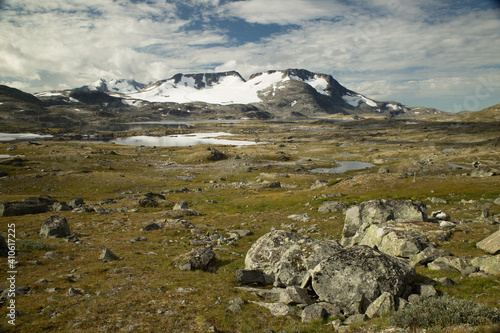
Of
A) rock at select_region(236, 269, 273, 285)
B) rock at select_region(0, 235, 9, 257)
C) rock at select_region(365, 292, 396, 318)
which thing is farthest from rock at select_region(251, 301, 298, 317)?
rock at select_region(0, 235, 9, 257)

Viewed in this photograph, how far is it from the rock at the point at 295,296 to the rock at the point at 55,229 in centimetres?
2547

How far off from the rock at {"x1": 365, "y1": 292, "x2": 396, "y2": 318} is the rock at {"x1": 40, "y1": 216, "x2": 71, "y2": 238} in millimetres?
30199

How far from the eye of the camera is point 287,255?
1953 cm

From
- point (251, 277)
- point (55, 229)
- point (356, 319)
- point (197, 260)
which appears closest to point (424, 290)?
point (356, 319)

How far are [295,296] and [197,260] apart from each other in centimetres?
959

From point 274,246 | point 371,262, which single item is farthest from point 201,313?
point 371,262

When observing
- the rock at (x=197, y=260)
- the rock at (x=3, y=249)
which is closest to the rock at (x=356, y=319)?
the rock at (x=197, y=260)

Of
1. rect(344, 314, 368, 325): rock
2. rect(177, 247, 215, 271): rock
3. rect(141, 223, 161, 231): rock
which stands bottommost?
rect(141, 223, 161, 231): rock

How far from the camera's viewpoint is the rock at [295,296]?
15.4 metres

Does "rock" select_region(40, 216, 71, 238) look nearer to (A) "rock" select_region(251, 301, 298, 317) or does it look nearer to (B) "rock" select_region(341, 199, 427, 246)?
(A) "rock" select_region(251, 301, 298, 317)

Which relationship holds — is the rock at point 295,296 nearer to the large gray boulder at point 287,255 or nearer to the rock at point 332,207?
the large gray boulder at point 287,255

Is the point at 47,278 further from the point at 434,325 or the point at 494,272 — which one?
the point at 494,272

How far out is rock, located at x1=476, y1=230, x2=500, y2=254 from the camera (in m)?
17.3

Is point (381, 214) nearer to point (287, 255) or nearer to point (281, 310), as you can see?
point (287, 255)
